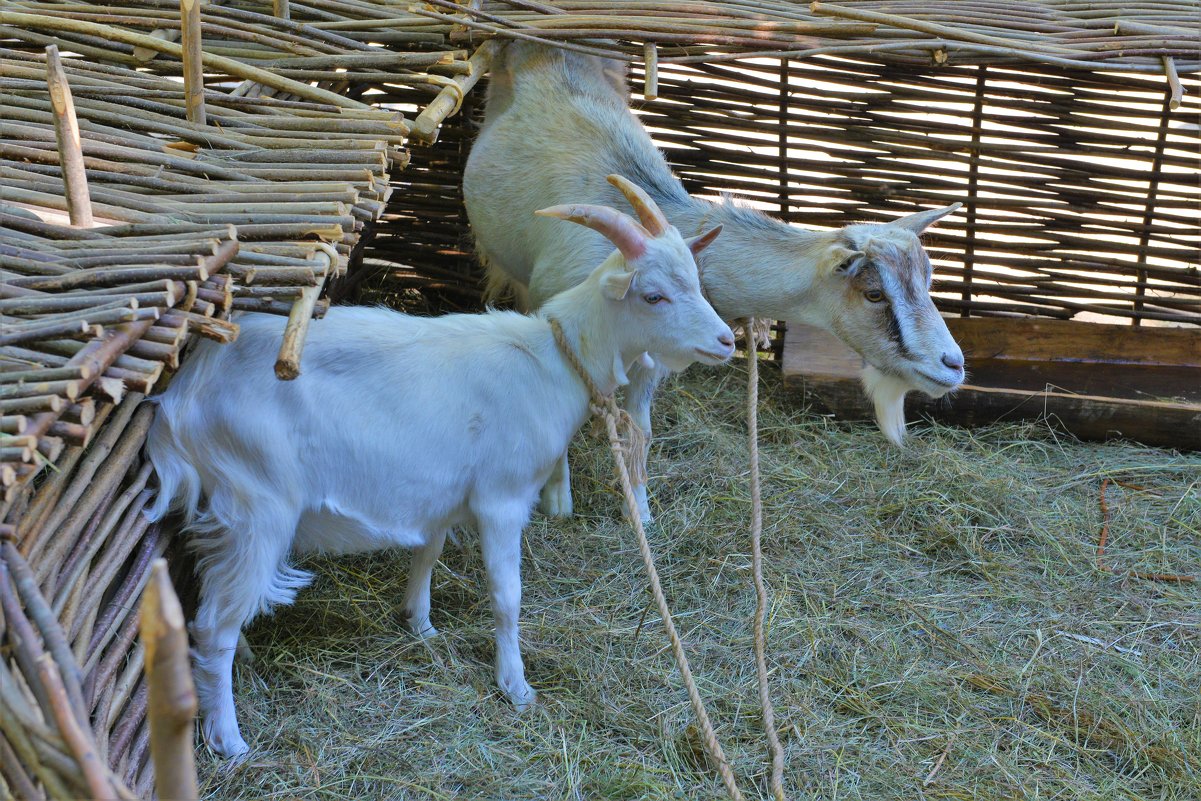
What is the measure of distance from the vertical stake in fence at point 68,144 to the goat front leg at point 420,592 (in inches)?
60.5

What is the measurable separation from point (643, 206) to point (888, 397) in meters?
1.68

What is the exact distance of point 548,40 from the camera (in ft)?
15.8

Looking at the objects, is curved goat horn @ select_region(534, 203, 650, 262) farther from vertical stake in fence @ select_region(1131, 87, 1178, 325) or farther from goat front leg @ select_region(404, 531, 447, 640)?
vertical stake in fence @ select_region(1131, 87, 1178, 325)

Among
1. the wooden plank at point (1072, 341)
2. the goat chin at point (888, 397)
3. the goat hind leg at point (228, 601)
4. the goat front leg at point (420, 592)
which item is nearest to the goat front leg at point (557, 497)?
the goat front leg at point (420, 592)

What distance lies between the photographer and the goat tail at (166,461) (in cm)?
317

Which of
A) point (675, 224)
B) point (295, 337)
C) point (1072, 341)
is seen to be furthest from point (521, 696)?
point (1072, 341)

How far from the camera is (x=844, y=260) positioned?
4473 mm

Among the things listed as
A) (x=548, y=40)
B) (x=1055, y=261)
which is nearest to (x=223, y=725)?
(x=548, y=40)

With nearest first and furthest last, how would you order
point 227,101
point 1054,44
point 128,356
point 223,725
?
point 128,356 → point 223,725 → point 227,101 → point 1054,44

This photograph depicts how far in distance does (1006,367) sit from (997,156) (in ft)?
3.64

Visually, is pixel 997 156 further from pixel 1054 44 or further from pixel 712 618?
pixel 712 618

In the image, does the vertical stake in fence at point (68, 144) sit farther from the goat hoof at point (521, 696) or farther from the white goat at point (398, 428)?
the goat hoof at point (521, 696)

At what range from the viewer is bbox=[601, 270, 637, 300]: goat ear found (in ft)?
11.7

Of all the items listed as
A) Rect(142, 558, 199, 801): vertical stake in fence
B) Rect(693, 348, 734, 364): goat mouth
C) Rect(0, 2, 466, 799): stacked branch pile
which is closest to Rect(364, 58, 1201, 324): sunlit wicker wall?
Rect(0, 2, 466, 799): stacked branch pile
